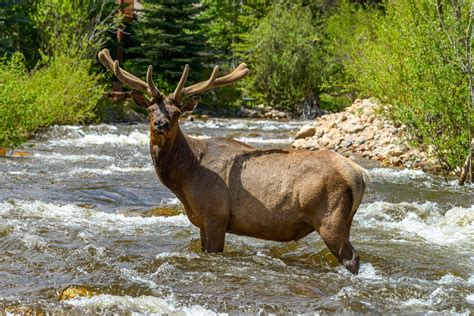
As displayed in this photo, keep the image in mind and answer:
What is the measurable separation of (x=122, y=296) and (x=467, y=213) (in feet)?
22.2

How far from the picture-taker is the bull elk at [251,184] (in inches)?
293

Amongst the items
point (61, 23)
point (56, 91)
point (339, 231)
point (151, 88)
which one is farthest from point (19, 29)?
point (339, 231)

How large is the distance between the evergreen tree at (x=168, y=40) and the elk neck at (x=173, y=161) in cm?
3408

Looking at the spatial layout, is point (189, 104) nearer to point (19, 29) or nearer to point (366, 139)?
point (366, 139)

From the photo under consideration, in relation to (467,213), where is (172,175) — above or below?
above

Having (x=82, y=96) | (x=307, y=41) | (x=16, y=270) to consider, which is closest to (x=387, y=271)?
(x=16, y=270)

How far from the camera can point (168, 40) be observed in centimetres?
4231

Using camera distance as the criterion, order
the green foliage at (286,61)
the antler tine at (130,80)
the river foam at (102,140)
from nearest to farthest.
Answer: the antler tine at (130,80), the river foam at (102,140), the green foliage at (286,61)

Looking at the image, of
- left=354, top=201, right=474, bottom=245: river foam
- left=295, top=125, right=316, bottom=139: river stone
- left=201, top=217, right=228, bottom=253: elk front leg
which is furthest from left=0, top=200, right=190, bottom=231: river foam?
left=295, top=125, right=316, bottom=139: river stone

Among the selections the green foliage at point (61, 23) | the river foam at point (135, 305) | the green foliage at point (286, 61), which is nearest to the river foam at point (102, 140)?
the green foliage at point (61, 23)

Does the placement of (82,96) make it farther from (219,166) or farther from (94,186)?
(219,166)

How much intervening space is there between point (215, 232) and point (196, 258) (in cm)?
35

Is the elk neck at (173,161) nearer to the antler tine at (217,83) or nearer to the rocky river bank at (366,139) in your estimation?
the antler tine at (217,83)

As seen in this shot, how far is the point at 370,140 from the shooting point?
876 inches
